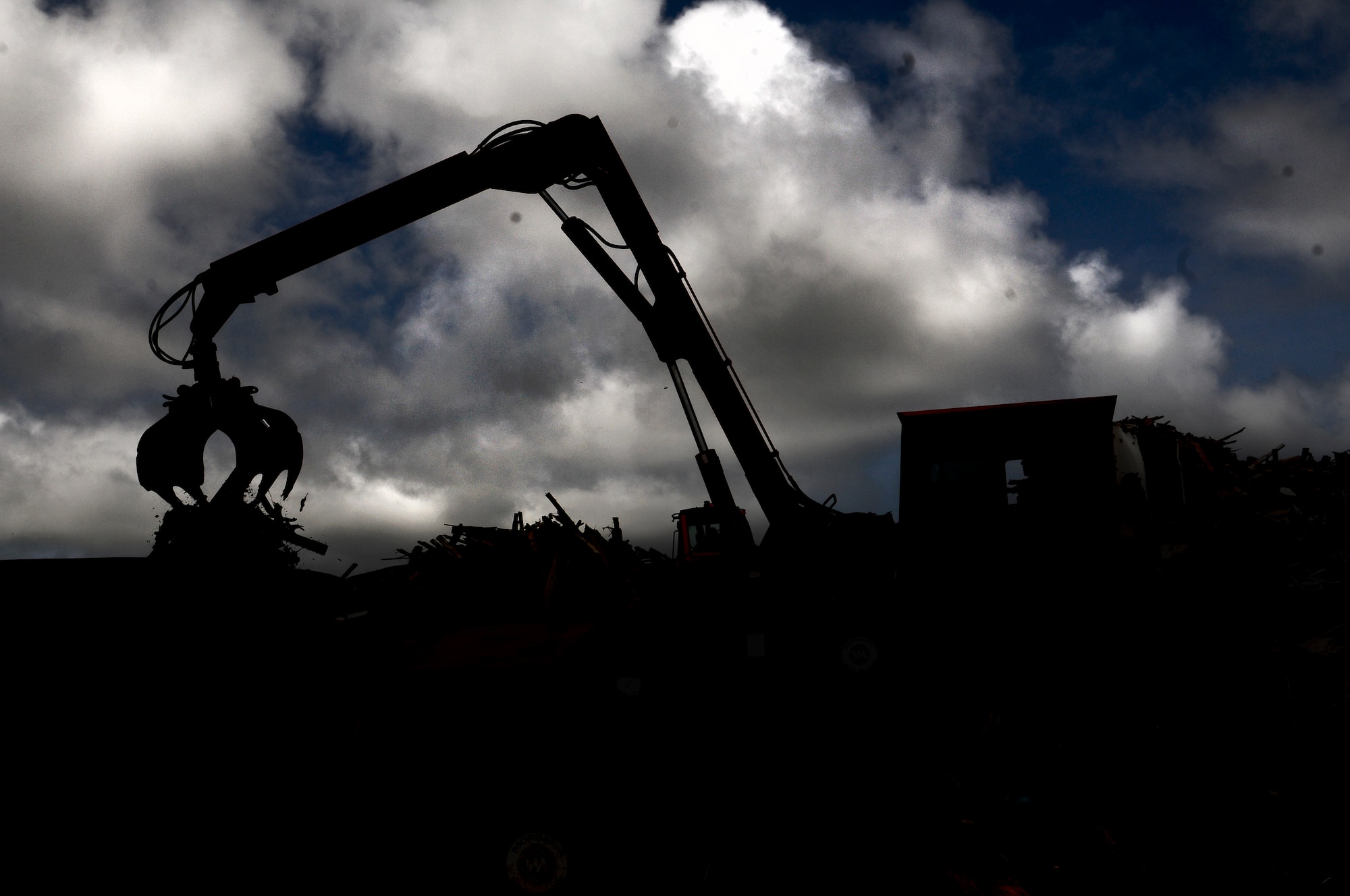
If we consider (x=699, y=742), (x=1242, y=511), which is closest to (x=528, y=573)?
(x=699, y=742)

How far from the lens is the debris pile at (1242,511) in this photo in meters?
8.11

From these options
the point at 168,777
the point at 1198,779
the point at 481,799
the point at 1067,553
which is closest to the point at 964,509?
the point at 1067,553

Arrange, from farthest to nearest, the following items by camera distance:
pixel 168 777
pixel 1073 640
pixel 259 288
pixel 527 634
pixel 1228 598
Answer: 1. pixel 259 288
2. pixel 1228 598
3. pixel 1073 640
4. pixel 527 634
5. pixel 168 777

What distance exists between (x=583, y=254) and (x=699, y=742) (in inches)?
208

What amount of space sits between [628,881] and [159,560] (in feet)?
16.9

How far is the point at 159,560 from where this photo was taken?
24.6 ft

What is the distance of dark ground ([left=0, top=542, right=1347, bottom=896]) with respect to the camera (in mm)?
6242

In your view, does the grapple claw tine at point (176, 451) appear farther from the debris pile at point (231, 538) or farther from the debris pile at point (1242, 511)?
the debris pile at point (1242, 511)

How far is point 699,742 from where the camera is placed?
698cm

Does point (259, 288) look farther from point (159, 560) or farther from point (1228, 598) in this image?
point (1228, 598)
